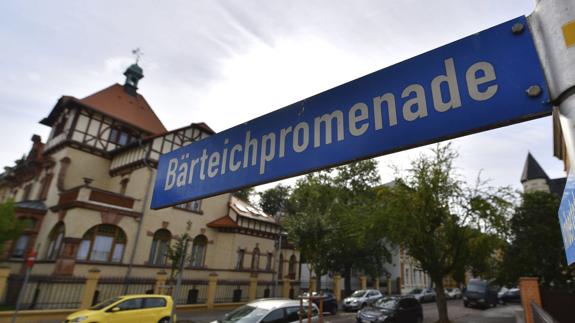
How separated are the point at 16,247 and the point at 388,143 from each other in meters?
25.6

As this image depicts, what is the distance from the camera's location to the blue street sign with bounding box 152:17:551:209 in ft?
4.42

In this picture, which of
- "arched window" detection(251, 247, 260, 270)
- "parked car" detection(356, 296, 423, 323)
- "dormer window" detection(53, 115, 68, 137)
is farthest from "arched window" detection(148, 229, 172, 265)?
"parked car" detection(356, 296, 423, 323)

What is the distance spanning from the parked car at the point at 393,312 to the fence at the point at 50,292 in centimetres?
1364

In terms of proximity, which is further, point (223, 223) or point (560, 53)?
point (223, 223)

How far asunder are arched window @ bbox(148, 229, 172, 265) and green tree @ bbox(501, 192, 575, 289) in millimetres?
22041

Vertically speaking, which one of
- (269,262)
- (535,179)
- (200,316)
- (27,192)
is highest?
(535,179)

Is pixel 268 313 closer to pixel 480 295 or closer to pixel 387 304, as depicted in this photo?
pixel 387 304

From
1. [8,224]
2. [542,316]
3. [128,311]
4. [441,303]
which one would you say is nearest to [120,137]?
[8,224]

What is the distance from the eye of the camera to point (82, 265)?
642 inches

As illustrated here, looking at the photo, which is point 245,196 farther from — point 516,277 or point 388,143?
point 388,143

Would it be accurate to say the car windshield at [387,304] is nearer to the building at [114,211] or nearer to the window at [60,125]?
the building at [114,211]

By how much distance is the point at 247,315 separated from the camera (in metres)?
9.02

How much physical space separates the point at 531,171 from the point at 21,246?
234 feet

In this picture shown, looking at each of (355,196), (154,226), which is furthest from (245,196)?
(154,226)
